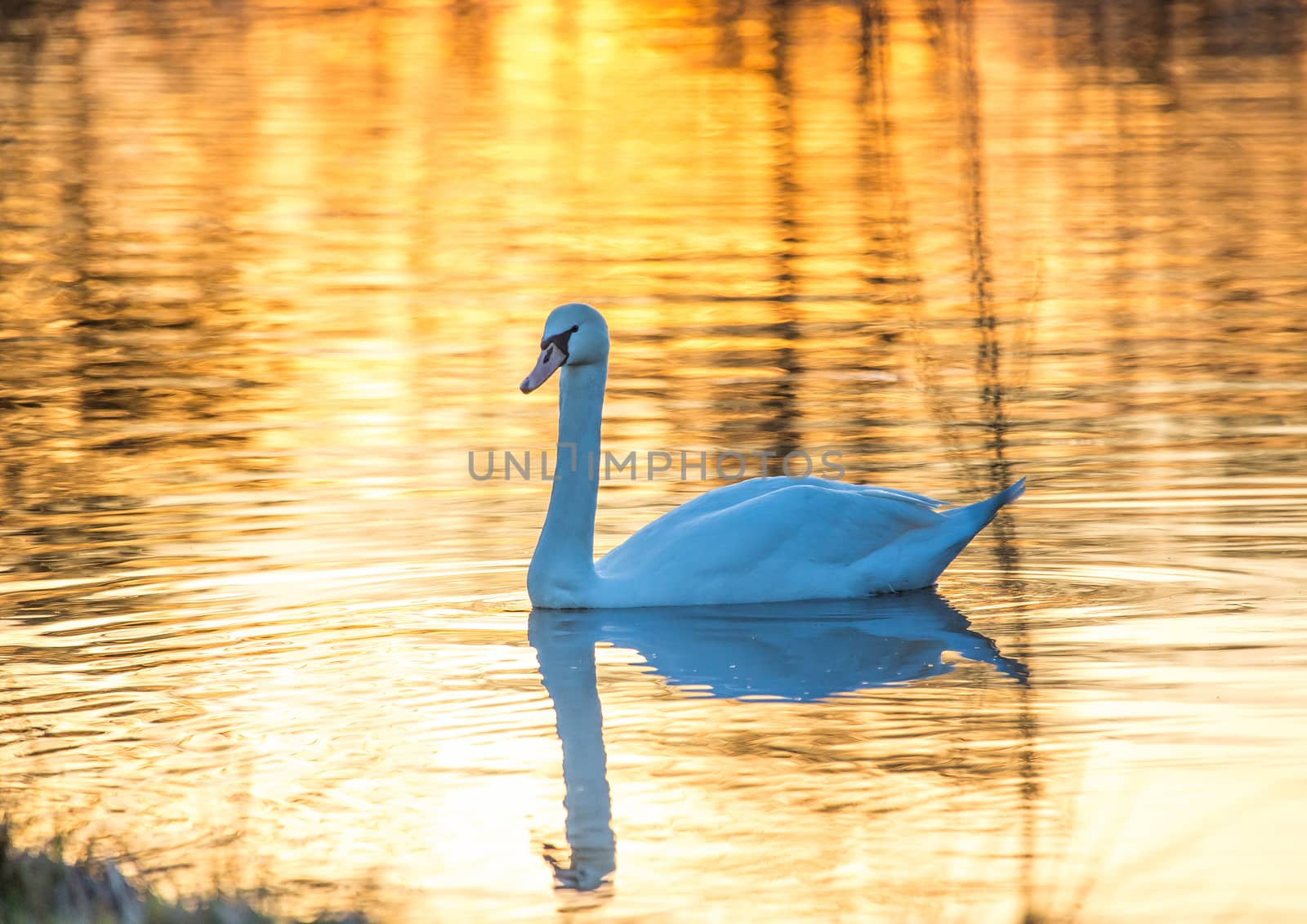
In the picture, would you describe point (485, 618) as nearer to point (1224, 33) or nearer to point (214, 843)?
point (214, 843)

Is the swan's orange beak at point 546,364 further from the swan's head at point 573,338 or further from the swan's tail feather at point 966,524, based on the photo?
the swan's tail feather at point 966,524

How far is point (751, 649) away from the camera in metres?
7.51

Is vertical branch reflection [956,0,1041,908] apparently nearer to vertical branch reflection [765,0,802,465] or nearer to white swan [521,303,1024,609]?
white swan [521,303,1024,609]

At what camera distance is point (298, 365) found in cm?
1354

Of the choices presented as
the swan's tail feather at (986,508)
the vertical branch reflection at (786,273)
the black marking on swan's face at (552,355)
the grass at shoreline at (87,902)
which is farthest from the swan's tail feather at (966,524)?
the grass at shoreline at (87,902)

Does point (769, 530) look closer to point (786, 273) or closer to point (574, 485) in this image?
point (574, 485)

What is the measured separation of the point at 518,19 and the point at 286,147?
83.0 ft

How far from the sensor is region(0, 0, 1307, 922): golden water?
5.20 metres

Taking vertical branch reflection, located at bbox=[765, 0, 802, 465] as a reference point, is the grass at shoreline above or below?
above

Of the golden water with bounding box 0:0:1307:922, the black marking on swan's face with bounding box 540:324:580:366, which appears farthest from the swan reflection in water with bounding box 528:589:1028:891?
the black marking on swan's face with bounding box 540:324:580:366

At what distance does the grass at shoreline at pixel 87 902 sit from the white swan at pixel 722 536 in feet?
12.1

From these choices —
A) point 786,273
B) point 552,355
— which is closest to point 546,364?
point 552,355

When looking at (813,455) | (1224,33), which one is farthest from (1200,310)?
(1224,33)

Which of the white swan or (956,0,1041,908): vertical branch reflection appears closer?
(956,0,1041,908): vertical branch reflection
